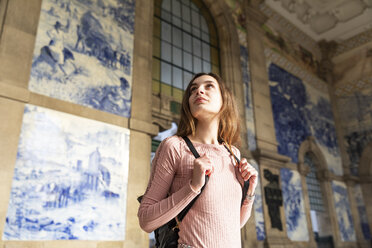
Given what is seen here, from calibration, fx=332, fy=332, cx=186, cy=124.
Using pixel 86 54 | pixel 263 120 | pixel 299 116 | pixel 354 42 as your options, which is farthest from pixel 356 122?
pixel 86 54

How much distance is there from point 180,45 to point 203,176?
8.38 metres

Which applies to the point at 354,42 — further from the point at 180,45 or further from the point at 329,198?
the point at 180,45

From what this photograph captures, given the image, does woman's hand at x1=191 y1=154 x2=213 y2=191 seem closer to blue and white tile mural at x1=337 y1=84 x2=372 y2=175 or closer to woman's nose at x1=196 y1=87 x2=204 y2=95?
woman's nose at x1=196 y1=87 x2=204 y2=95

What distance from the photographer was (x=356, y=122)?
13859 millimetres

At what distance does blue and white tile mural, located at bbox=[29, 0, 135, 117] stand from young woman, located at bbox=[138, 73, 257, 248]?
15.5ft

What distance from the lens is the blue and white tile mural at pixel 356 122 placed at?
1349 cm


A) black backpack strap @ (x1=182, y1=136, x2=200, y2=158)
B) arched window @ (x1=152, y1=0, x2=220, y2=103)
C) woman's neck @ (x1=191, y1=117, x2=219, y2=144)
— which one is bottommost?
black backpack strap @ (x1=182, y1=136, x2=200, y2=158)

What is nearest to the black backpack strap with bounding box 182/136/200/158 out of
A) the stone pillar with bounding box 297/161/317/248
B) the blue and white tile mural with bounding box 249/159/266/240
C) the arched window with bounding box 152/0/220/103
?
the arched window with bounding box 152/0/220/103

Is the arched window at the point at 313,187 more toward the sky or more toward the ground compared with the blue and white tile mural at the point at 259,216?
more toward the sky

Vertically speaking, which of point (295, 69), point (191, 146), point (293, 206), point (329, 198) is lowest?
point (191, 146)

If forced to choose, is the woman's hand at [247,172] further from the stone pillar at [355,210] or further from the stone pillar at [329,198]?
the stone pillar at [355,210]

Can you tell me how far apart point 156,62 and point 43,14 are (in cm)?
301

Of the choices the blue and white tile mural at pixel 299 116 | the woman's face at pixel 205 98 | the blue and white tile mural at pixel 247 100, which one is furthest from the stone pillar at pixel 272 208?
the woman's face at pixel 205 98

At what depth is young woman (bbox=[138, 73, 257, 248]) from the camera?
1313mm
